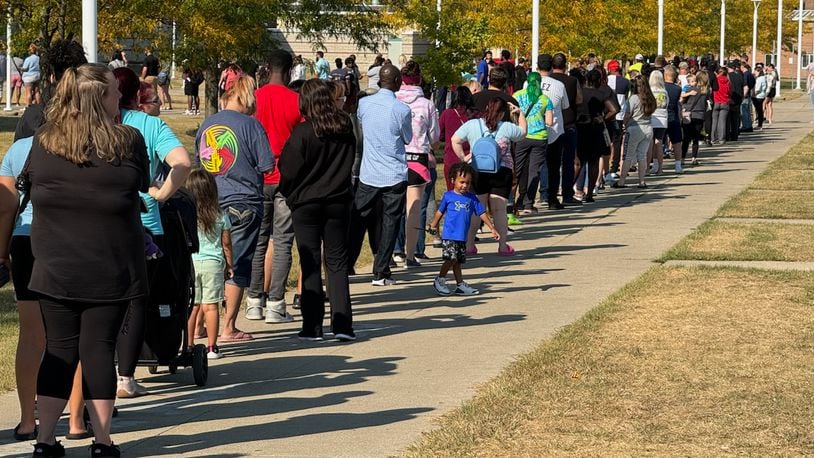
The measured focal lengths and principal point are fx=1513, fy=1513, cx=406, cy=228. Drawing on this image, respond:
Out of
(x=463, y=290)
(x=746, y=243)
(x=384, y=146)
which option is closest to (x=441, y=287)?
(x=463, y=290)

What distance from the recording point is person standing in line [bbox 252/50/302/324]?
11148 millimetres

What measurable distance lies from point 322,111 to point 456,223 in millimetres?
2532

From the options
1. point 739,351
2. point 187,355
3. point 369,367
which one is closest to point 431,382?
point 369,367

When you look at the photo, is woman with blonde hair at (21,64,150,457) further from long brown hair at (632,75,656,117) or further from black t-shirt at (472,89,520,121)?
long brown hair at (632,75,656,117)

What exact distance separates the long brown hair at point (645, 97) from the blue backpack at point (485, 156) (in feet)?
25.7

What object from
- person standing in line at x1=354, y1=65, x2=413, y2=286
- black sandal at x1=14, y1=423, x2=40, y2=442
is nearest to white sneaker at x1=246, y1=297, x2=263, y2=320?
person standing in line at x1=354, y1=65, x2=413, y2=286

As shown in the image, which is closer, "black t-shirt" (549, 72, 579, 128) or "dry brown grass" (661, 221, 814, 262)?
"dry brown grass" (661, 221, 814, 262)

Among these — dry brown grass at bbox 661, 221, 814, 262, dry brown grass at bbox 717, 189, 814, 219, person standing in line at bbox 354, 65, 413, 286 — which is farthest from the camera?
dry brown grass at bbox 717, 189, 814, 219

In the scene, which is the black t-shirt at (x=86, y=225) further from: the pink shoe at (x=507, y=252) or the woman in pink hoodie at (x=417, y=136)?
the pink shoe at (x=507, y=252)

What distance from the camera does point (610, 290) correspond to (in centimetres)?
1293

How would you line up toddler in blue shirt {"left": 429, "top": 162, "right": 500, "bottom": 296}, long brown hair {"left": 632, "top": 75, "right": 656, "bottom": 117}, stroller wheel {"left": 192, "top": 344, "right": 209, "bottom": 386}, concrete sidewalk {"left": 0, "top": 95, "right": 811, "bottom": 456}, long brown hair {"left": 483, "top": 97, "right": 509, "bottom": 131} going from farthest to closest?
long brown hair {"left": 632, "top": 75, "right": 656, "bottom": 117} → long brown hair {"left": 483, "top": 97, "right": 509, "bottom": 131} → toddler in blue shirt {"left": 429, "top": 162, "right": 500, "bottom": 296} → stroller wheel {"left": 192, "top": 344, "right": 209, "bottom": 386} → concrete sidewalk {"left": 0, "top": 95, "right": 811, "bottom": 456}

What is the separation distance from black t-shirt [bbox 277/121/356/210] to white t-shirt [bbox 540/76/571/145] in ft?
27.4

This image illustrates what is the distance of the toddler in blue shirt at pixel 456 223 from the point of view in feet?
40.3

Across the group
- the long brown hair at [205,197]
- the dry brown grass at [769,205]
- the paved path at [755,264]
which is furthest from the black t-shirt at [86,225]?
the dry brown grass at [769,205]
